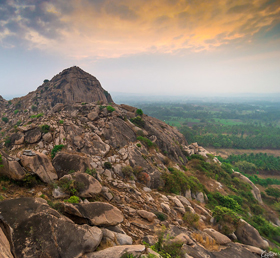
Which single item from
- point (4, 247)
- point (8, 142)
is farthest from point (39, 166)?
point (8, 142)

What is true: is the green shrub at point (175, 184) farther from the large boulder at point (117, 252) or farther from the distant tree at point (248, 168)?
the distant tree at point (248, 168)

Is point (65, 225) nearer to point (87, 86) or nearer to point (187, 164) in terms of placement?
point (187, 164)

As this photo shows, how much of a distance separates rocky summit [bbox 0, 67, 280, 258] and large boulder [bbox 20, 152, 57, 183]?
0.09 m

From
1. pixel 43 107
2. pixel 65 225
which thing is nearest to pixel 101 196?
pixel 65 225

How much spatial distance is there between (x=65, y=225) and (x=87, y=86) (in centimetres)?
7319

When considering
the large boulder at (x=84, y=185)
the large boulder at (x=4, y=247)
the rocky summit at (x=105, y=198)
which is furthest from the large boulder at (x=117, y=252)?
the large boulder at (x=84, y=185)

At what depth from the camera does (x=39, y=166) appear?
13.8 meters

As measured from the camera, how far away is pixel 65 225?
7965 mm

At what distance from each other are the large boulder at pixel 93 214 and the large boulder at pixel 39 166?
235 inches

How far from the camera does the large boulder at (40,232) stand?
6660mm

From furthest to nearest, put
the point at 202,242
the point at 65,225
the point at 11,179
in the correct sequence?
the point at 202,242, the point at 11,179, the point at 65,225

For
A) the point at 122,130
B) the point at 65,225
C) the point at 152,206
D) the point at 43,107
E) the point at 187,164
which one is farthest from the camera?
the point at 43,107

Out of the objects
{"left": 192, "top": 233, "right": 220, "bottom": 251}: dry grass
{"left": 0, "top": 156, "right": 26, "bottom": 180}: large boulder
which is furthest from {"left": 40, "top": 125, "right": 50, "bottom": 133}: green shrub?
{"left": 192, "top": 233, "right": 220, "bottom": 251}: dry grass

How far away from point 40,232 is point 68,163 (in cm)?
945
